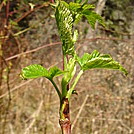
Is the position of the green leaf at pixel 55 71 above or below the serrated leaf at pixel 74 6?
below

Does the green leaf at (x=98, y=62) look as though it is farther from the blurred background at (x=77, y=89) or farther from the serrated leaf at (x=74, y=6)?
the blurred background at (x=77, y=89)

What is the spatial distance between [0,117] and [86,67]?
88.7 inches

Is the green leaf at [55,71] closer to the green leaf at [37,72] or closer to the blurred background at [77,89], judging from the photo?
the green leaf at [37,72]

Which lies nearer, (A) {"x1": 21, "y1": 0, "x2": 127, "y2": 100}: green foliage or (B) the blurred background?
(A) {"x1": 21, "y1": 0, "x2": 127, "y2": 100}: green foliage

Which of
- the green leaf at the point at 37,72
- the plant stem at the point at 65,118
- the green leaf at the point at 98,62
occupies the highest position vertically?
the green leaf at the point at 98,62

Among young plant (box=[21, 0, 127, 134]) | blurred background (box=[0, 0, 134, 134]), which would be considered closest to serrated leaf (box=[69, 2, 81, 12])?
young plant (box=[21, 0, 127, 134])

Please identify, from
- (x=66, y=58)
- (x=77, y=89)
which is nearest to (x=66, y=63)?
(x=66, y=58)

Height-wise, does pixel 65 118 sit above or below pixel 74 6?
below

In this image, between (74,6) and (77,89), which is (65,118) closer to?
(74,6)

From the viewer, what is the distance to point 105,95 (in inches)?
107

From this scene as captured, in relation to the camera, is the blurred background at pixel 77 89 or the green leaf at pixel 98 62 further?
the blurred background at pixel 77 89

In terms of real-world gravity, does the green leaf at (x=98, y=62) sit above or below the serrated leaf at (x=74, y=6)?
below

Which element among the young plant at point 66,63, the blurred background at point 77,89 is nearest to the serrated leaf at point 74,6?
the young plant at point 66,63

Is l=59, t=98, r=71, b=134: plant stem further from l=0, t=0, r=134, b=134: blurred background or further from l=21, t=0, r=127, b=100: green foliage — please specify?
l=0, t=0, r=134, b=134: blurred background
